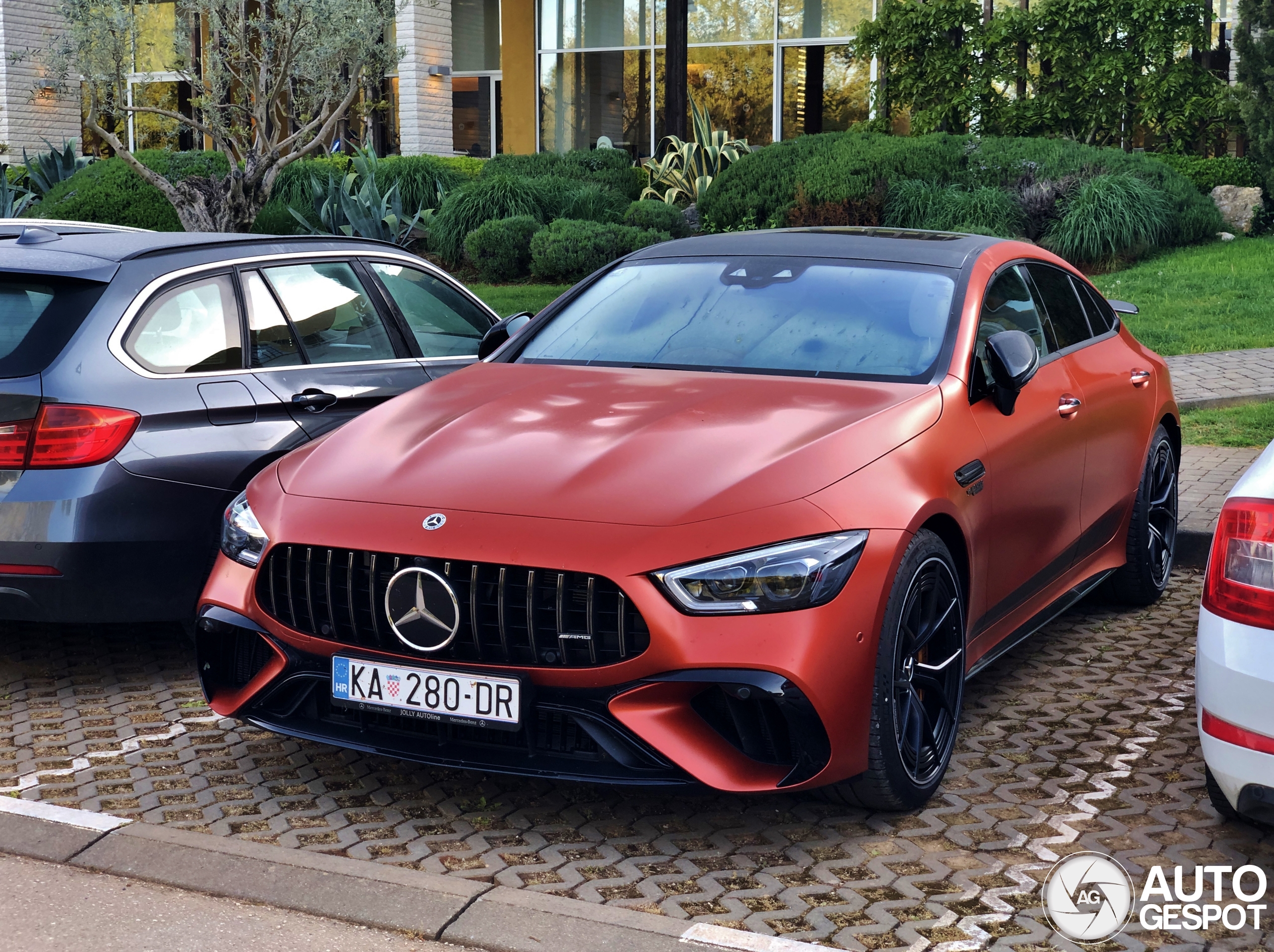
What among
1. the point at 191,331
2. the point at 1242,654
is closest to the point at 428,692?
the point at 1242,654

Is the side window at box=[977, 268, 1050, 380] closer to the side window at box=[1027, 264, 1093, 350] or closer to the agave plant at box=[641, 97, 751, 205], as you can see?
the side window at box=[1027, 264, 1093, 350]

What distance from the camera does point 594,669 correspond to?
340 cm

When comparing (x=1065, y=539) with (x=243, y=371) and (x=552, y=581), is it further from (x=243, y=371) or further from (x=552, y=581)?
(x=243, y=371)

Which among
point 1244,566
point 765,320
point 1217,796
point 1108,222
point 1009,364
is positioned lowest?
point 1217,796

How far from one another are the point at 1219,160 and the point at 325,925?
16725 mm

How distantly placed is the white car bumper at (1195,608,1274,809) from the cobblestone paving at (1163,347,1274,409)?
20.7 ft

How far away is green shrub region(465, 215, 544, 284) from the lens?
15727 mm

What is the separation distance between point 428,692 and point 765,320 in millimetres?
1827

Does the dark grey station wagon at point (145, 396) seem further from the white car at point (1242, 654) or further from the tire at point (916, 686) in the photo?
the white car at point (1242, 654)

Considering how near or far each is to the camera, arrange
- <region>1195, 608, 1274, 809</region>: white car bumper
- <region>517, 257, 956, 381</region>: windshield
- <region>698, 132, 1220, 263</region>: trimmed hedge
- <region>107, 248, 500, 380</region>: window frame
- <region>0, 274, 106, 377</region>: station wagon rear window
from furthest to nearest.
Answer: <region>698, 132, 1220, 263</region>: trimmed hedge, <region>107, 248, 500, 380</region>: window frame, <region>0, 274, 106, 377</region>: station wagon rear window, <region>517, 257, 956, 381</region>: windshield, <region>1195, 608, 1274, 809</region>: white car bumper

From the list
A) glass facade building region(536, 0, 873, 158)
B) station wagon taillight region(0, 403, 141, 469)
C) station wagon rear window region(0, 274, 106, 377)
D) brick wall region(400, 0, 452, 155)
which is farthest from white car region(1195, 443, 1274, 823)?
brick wall region(400, 0, 452, 155)

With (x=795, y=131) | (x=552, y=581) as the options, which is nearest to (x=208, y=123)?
(x=795, y=131)

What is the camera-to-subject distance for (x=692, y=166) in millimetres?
18750

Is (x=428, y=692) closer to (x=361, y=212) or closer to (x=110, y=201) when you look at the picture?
(x=361, y=212)
